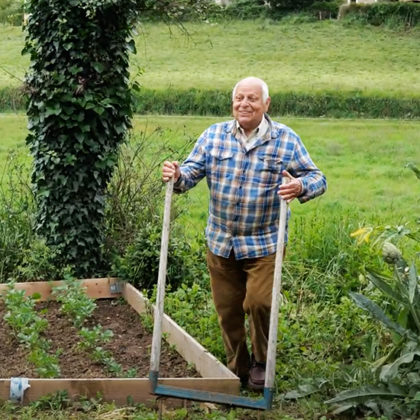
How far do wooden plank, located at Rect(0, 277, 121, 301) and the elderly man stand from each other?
8.86ft

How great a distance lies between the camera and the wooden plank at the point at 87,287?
9129 millimetres

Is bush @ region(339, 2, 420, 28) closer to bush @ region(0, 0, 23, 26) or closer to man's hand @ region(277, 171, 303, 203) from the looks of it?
bush @ region(0, 0, 23, 26)

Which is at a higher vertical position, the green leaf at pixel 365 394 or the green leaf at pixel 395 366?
the green leaf at pixel 395 366

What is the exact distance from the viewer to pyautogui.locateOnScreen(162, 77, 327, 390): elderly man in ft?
21.3

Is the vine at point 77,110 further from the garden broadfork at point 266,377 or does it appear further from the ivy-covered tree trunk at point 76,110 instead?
the garden broadfork at point 266,377

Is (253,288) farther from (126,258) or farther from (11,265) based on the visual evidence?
(11,265)

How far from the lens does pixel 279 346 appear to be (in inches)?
294

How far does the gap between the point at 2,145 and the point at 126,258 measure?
11952mm

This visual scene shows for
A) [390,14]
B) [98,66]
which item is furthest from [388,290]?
[390,14]

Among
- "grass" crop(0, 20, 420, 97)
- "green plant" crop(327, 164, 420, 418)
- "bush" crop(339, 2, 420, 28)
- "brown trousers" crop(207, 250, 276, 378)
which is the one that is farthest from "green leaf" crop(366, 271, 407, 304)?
"bush" crop(339, 2, 420, 28)

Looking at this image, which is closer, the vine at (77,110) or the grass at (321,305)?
the grass at (321,305)

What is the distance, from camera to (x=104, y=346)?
25.9 feet

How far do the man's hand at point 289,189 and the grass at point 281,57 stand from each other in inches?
1048

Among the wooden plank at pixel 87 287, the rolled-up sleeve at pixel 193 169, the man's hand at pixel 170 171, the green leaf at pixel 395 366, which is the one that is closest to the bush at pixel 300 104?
the wooden plank at pixel 87 287
